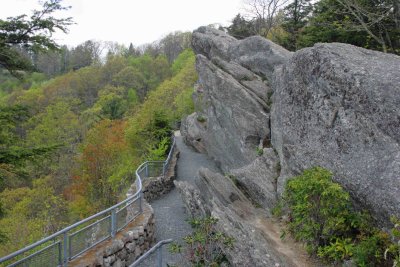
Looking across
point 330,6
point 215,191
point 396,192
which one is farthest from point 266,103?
point 396,192

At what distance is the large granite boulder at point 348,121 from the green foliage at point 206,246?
336 centimetres

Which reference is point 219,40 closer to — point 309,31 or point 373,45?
point 309,31

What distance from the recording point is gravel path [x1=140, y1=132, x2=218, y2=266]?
45.9ft

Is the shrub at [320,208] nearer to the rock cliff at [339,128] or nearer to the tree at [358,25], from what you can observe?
the rock cliff at [339,128]

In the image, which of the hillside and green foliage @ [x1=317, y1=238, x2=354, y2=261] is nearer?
green foliage @ [x1=317, y1=238, x2=354, y2=261]

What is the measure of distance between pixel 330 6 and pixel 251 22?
82.3 ft

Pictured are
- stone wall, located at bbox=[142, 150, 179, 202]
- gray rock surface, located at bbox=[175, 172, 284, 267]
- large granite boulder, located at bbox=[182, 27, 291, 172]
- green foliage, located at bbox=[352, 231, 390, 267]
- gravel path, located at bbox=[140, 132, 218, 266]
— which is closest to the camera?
green foliage, located at bbox=[352, 231, 390, 267]

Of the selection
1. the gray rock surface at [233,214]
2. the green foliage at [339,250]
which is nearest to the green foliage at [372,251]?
the green foliage at [339,250]

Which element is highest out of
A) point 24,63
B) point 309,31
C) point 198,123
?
point 309,31

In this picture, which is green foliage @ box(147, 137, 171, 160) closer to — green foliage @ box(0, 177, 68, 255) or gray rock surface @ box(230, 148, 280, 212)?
green foliage @ box(0, 177, 68, 255)

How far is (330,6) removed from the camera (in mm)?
18406

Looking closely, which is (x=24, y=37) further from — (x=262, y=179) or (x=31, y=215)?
(x=31, y=215)

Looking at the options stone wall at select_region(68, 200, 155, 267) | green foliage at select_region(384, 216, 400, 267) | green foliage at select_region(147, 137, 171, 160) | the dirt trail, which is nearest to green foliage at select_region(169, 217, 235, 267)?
the dirt trail

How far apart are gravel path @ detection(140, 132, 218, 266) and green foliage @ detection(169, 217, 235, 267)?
0.95m
